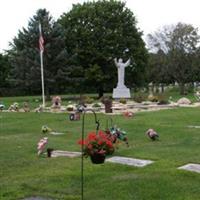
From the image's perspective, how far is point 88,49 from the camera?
47.1 m

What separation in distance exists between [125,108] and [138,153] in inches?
645

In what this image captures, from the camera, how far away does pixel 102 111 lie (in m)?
25.3

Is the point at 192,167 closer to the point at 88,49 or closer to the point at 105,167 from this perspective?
the point at 105,167

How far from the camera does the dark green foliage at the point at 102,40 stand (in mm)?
47031

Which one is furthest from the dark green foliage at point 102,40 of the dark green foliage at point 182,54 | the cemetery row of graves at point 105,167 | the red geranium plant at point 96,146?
the red geranium plant at point 96,146

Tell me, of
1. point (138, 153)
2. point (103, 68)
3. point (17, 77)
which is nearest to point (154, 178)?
point (138, 153)

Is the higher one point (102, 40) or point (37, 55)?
point (102, 40)

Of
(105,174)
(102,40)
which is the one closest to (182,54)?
(102,40)

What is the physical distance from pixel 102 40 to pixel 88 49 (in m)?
1.80

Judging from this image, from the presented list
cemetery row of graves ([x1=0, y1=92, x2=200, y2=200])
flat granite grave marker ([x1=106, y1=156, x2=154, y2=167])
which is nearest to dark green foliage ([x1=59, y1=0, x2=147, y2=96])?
cemetery row of graves ([x1=0, y1=92, x2=200, y2=200])

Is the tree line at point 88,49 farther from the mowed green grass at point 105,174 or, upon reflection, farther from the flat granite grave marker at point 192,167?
the flat granite grave marker at point 192,167

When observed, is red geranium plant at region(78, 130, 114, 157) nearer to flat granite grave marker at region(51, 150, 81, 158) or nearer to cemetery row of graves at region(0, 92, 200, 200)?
cemetery row of graves at region(0, 92, 200, 200)

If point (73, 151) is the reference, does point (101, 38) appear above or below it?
above

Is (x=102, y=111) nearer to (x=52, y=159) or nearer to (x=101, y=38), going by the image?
(x=52, y=159)
